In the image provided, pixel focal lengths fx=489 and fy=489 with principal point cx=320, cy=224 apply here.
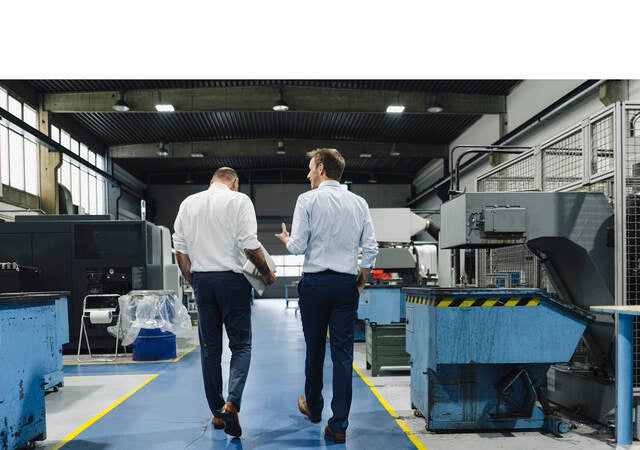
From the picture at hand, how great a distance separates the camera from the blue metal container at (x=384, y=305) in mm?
6078

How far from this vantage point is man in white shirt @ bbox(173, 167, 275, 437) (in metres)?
3.01

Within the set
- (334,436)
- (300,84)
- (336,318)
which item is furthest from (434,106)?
(334,436)

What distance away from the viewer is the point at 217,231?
307 centimetres

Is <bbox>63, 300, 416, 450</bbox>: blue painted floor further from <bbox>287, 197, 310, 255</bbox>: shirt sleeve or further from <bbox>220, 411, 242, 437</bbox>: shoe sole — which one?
<bbox>287, 197, 310, 255</bbox>: shirt sleeve

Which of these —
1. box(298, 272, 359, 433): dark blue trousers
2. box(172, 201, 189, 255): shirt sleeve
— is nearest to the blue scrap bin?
box(172, 201, 189, 255): shirt sleeve

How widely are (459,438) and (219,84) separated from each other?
9717 mm

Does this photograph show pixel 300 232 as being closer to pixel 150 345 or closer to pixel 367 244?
pixel 367 244

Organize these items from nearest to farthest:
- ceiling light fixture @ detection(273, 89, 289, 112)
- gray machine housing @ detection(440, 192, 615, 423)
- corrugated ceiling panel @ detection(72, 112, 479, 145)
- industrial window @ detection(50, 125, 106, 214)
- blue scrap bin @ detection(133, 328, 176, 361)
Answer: gray machine housing @ detection(440, 192, 615, 423), blue scrap bin @ detection(133, 328, 176, 361), ceiling light fixture @ detection(273, 89, 289, 112), industrial window @ detection(50, 125, 106, 214), corrugated ceiling panel @ detection(72, 112, 479, 145)

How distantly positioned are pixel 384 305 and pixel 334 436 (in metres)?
3.25

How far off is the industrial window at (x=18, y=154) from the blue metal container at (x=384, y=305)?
7.92m

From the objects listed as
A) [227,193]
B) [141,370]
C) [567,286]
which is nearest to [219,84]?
[141,370]

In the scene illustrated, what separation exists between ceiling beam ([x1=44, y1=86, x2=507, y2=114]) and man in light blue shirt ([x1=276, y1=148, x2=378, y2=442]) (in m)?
8.63

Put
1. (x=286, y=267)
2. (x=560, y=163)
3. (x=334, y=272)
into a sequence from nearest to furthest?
(x=334, y=272)
(x=560, y=163)
(x=286, y=267)

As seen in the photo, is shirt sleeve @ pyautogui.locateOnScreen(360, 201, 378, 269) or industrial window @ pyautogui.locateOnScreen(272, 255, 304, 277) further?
industrial window @ pyautogui.locateOnScreen(272, 255, 304, 277)
